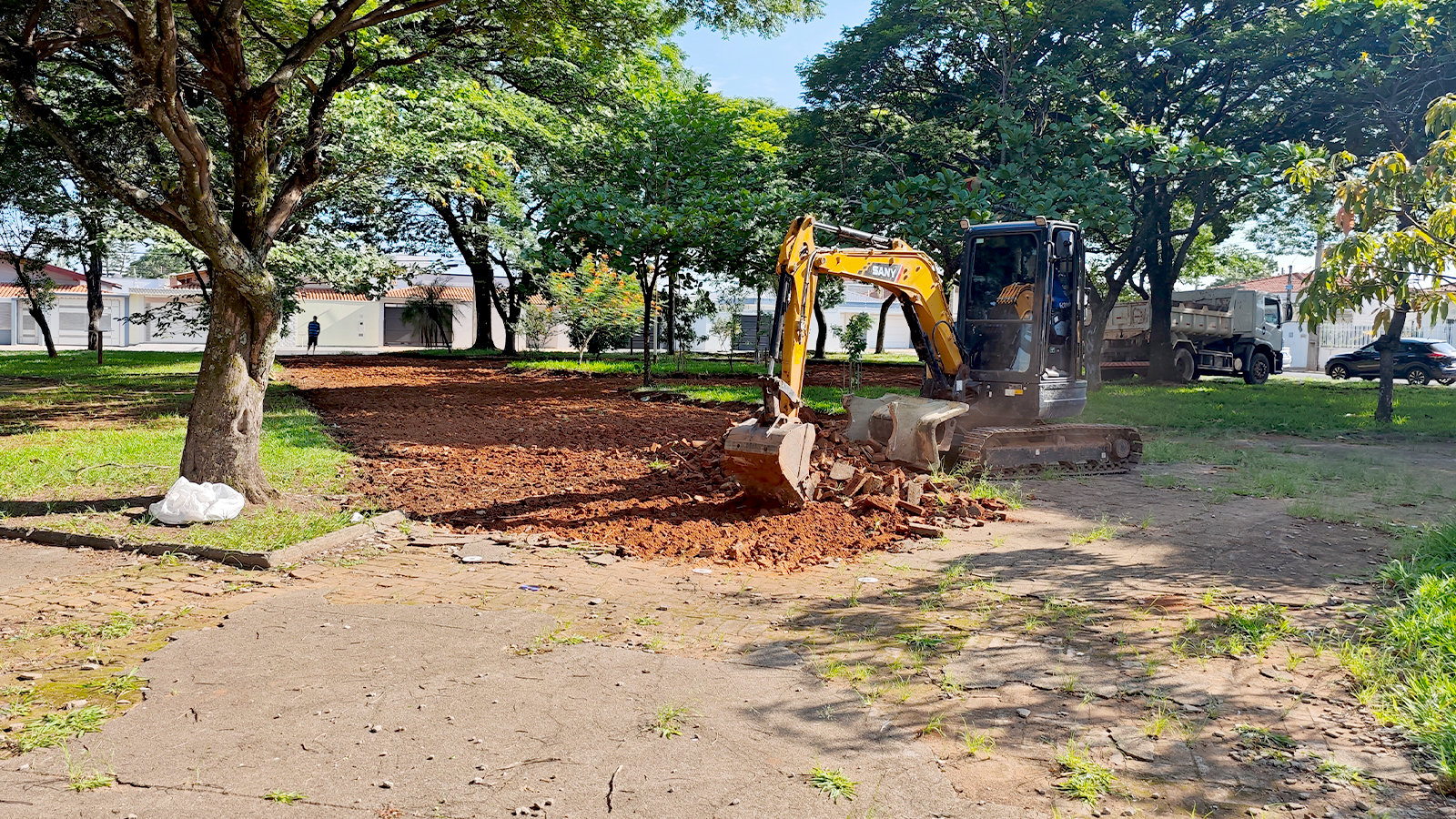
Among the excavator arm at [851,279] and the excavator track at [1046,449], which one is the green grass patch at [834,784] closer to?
the excavator arm at [851,279]

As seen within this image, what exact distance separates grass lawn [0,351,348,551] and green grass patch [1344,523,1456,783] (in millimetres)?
6484

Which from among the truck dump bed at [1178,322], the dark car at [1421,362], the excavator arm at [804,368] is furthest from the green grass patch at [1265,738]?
the dark car at [1421,362]

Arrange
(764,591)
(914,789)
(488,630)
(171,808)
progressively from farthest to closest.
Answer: (764,591) → (488,630) → (914,789) → (171,808)

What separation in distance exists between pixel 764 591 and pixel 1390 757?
11.1 ft

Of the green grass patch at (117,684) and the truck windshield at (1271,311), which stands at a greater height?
the truck windshield at (1271,311)

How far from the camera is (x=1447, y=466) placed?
40.2 feet

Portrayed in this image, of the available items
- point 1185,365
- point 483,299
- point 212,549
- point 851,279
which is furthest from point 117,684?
point 483,299

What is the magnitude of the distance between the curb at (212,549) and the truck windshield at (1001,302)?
713 centimetres

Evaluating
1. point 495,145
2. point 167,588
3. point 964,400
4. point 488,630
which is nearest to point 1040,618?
point 488,630

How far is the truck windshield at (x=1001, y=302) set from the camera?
36.6 ft

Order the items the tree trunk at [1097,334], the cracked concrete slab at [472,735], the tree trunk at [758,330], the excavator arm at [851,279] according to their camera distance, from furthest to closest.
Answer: the tree trunk at [1097,334], the tree trunk at [758,330], the excavator arm at [851,279], the cracked concrete slab at [472,735]

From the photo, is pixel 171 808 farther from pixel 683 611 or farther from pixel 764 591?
pixel 764 591

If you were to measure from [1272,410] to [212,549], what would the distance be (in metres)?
19.0

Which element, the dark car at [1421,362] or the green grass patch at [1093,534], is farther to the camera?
the dark car at [1421,362]
